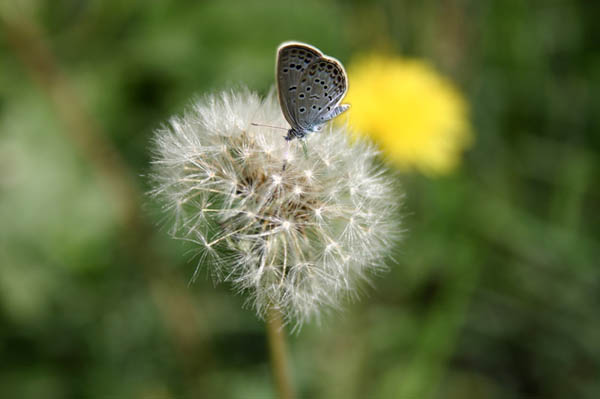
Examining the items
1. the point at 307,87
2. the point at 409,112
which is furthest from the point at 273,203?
the point at 409,112

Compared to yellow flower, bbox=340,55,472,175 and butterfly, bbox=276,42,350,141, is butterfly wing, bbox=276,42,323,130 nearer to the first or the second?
butterfly, bbox=276,42,350,141

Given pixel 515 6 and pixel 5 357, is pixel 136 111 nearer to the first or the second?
pixel 5 357

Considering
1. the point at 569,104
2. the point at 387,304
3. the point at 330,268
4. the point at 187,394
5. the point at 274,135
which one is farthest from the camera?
the point at 569,104

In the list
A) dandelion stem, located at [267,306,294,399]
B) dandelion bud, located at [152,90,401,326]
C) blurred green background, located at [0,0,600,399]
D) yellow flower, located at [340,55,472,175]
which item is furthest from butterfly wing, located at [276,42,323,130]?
yellow flower, located at [340,55,472,175]

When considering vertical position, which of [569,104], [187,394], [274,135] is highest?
[274,135]

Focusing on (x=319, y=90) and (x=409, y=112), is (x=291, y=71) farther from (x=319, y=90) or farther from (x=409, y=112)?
(x=409, y=112)

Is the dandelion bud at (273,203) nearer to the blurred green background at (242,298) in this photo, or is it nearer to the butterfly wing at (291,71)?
the butterfly wing at (291,71)

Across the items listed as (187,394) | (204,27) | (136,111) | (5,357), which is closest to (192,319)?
(187,394)
